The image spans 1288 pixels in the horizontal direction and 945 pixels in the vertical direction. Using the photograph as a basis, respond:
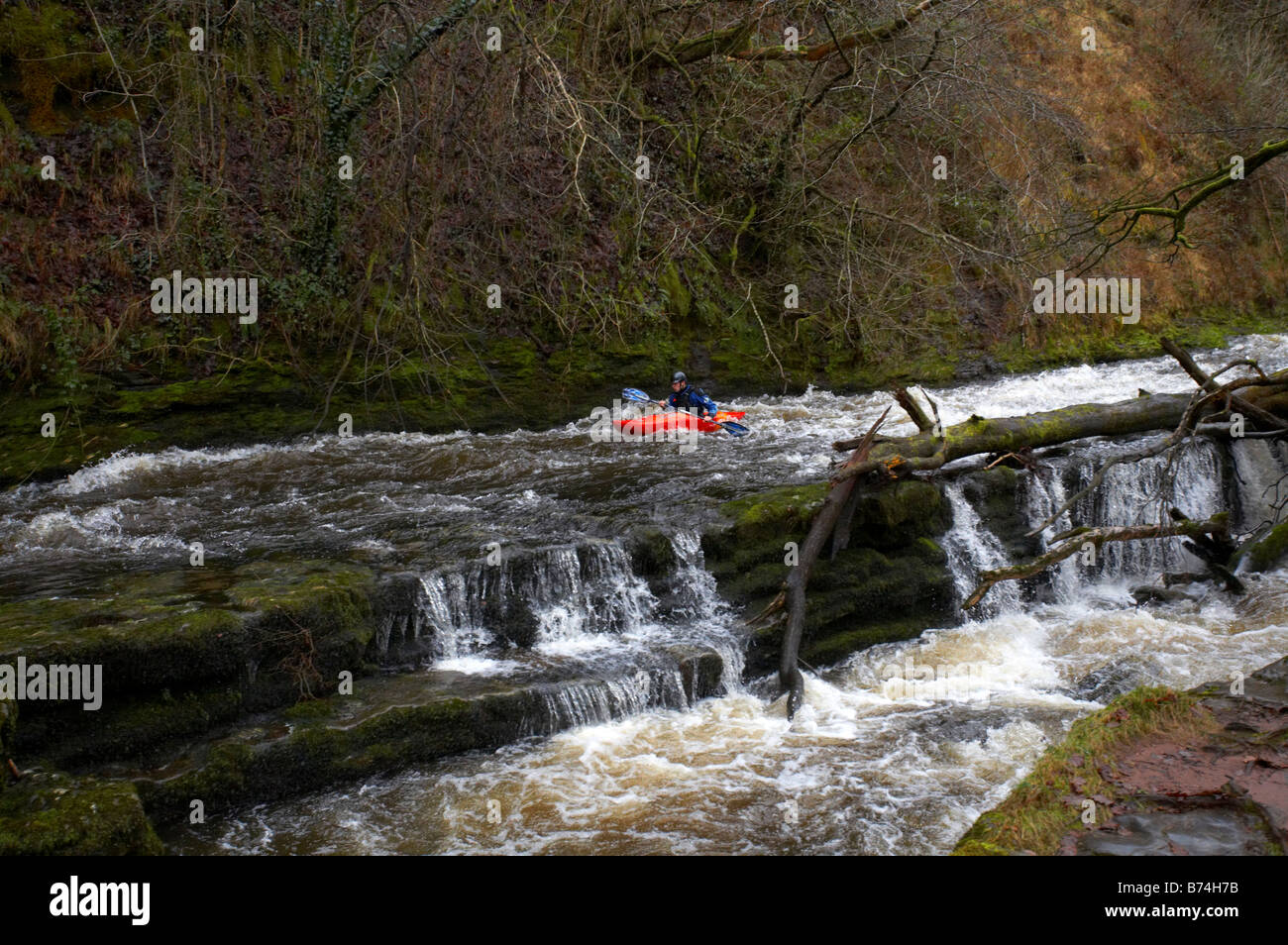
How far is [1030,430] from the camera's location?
30.3ft

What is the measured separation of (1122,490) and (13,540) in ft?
31.5

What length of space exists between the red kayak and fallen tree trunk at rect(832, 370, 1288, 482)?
3.04 metres

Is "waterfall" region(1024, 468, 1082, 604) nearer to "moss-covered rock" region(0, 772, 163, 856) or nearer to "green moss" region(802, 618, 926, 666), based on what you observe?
"green moss" region(802, 618, 926, 666)

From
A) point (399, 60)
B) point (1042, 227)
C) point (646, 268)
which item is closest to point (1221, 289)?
point (1042, 227)

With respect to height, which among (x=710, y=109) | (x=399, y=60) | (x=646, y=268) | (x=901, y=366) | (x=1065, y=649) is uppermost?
(x=710, y=109)

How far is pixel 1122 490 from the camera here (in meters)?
9.62

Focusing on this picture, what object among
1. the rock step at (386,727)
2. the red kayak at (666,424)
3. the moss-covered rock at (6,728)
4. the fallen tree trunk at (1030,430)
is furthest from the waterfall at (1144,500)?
the moss-covered rock at (6,728)

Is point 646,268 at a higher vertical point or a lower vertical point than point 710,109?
lower

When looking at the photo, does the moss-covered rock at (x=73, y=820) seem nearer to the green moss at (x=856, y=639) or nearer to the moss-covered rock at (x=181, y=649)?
the moss-covered rock at (x=181, y=649)

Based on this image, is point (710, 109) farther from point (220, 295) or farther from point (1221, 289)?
point (1221, 289)

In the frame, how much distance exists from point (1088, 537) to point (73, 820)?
655 centimetres

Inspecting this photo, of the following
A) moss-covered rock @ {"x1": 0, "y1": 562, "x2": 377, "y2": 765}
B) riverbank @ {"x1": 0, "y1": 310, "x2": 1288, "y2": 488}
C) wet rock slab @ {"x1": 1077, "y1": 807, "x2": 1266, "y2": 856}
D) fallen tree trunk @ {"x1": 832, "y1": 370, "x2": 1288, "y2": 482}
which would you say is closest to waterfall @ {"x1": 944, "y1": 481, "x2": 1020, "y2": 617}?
fallen tree trunk @ {"x1": 832, "y1": 370, "x2": 1288, "y2": 482}

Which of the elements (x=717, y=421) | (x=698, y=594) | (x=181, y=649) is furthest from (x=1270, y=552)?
(x=181, y=649)

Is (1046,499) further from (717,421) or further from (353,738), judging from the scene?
(353,738)
